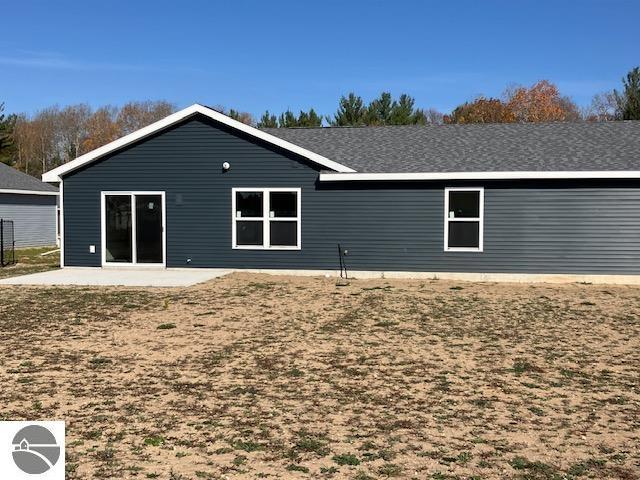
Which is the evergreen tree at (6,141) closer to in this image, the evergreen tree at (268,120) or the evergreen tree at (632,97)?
the evergreen tree at (268,120)

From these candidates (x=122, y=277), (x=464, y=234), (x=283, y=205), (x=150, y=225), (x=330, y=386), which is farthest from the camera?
(x=150, y=225)

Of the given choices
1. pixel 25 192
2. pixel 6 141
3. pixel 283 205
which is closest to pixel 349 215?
pixel 283 205

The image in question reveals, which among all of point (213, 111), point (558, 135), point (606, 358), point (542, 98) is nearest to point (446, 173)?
point (558, 135)

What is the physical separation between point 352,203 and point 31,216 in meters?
19.1

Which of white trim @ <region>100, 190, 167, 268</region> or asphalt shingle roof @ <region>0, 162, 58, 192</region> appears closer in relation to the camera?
white trim @ <region>100, 190, 167, 268</region>

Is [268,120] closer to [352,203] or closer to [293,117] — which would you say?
[293,117]

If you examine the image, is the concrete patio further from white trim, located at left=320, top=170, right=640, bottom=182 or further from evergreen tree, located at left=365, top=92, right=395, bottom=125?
evergreen tree, located at left=365, top=92, right=395, bottom=125

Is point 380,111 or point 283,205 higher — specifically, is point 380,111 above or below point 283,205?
above

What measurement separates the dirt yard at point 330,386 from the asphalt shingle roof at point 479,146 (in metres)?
4.92

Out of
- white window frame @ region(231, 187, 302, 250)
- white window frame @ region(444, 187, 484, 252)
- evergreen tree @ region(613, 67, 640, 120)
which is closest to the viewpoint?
white window frame @ region(444, 187, 484, 252)

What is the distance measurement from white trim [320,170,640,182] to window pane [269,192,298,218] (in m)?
1.01

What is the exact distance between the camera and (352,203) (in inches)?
614

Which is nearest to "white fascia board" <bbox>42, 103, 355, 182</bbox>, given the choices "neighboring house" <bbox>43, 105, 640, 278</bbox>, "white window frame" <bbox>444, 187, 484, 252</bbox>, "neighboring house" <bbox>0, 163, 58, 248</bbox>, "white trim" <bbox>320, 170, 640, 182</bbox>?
"neighboring house" <bbox>43, 105, 640, 278</bbox>

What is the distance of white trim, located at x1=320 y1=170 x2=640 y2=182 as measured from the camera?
14133 mm
